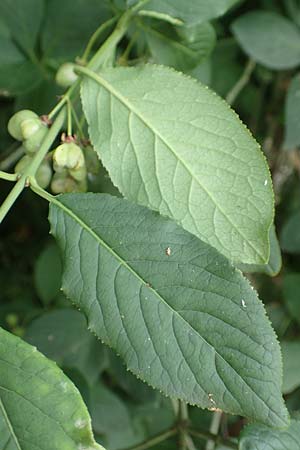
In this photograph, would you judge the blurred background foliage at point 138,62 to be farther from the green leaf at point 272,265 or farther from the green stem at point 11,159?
the green leaf at point 272,265

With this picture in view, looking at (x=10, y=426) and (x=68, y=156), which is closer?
(x=10, y=426)

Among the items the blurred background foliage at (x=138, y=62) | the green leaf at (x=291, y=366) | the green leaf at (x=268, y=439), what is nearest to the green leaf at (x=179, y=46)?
the blurred background foliage at (x=138, y=62)

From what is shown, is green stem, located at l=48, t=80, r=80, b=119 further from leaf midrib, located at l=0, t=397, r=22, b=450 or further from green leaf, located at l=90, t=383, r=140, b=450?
green leaf, located at l=90, t=383, r=140, b=450

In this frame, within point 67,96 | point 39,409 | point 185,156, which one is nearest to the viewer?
point 39,409

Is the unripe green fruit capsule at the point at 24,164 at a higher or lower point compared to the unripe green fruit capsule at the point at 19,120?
lower

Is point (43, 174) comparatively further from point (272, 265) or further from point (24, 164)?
point (272, 265)

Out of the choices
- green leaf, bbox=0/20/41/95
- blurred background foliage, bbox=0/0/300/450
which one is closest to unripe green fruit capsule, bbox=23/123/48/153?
blurred background foliage, bbox=0/0/300/450

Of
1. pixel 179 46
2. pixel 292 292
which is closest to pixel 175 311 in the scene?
pixel 179 46
